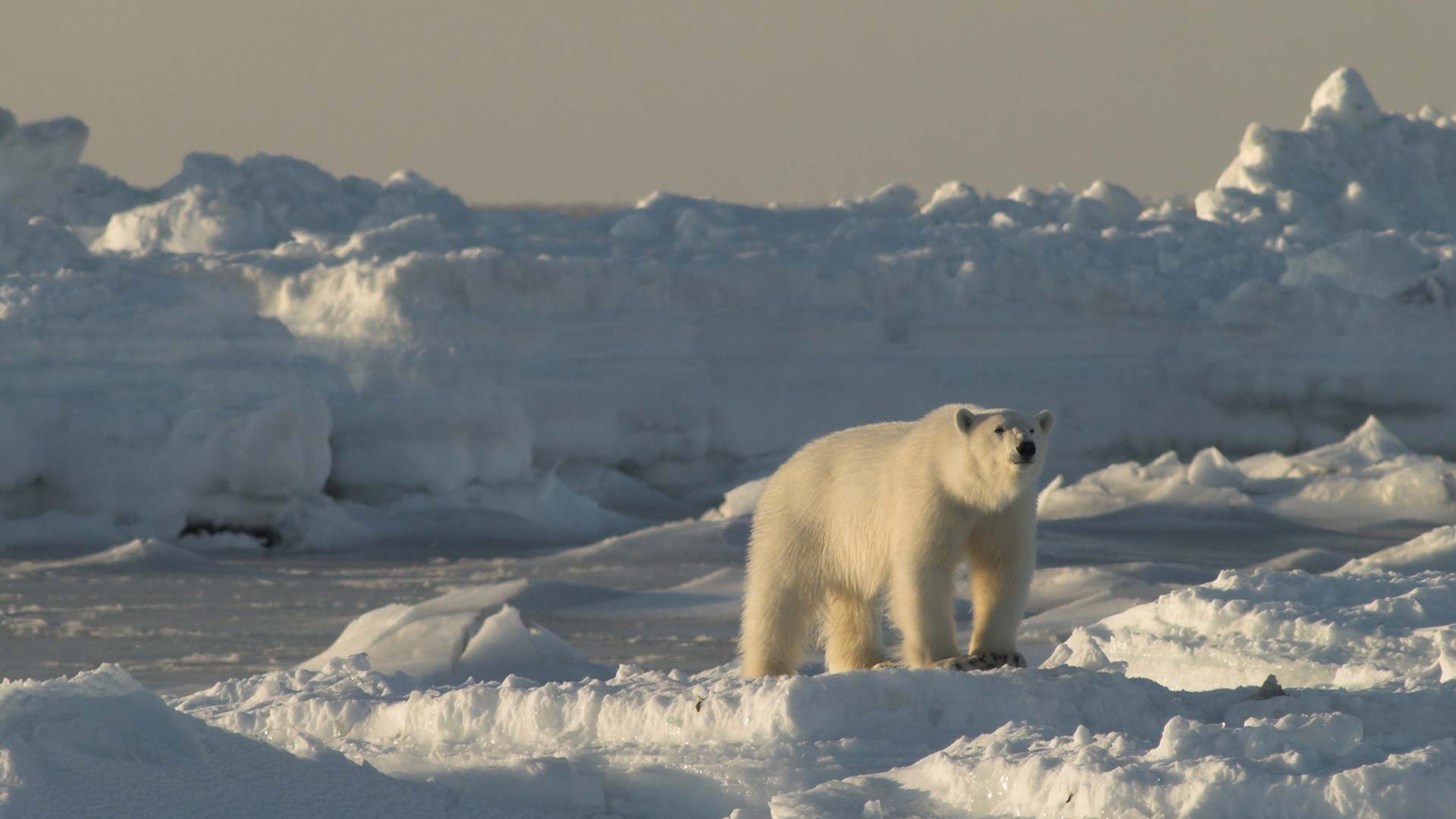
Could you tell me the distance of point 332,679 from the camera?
5.19 metres

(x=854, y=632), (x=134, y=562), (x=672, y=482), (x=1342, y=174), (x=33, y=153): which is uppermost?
(x=1342, y=174)

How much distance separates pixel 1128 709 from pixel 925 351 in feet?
58.4

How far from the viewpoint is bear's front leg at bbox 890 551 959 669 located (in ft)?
13.7

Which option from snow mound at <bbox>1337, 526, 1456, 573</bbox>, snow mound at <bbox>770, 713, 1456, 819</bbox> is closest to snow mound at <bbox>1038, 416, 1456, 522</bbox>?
snow mound at <bbox>1337, 526, 1456, 573</bbox>

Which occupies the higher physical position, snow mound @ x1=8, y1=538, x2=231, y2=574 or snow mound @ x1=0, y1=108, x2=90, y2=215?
snow mound @ x1=0, y1=108, x2=90, y2=215

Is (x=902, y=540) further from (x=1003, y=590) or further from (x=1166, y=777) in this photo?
(x=1166, y=777)

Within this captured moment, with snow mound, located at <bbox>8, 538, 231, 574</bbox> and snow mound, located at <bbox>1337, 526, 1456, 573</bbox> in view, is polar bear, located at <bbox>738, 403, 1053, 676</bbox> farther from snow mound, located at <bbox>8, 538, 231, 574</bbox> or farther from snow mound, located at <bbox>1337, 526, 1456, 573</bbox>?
snow mound, located at <bbox>8, 538, 231, 574</bbox>

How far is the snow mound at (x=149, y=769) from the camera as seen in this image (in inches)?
134

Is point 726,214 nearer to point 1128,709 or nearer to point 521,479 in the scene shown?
point 521,479

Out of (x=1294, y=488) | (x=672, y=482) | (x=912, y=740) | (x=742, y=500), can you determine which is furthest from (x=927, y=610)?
(x=672, y=482)

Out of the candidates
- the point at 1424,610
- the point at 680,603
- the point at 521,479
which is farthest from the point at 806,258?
the point at 1424,610

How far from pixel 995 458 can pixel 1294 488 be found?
13959 mm

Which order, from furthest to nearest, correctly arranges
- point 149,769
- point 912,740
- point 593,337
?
1. point 593,337
2. point 912,740
3. point 149,769

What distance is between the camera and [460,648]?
7.42 m
